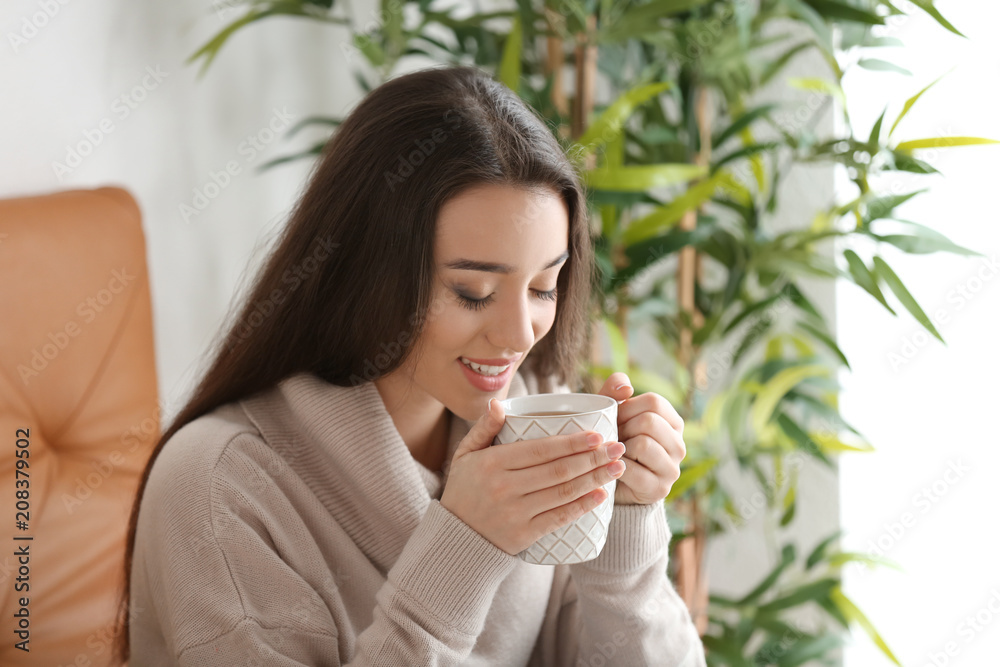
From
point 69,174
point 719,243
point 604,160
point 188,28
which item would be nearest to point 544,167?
point 604,160

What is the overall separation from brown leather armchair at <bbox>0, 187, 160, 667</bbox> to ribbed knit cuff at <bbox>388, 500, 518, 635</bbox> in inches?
19.7

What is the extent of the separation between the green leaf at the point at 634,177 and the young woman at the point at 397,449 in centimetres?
22

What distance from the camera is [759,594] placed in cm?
135

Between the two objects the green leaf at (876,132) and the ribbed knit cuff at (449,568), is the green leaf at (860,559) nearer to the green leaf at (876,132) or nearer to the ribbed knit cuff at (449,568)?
the green leaf at (876,132)

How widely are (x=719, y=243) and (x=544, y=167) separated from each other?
0.59m

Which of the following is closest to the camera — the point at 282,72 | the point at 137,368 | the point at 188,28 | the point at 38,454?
the point at 38,454

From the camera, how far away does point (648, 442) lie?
76 centimetres

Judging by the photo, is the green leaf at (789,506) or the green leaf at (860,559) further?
the green leaf at (789,506)

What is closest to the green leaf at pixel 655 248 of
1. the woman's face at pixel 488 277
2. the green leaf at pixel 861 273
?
the green leaf at pixel 861 273

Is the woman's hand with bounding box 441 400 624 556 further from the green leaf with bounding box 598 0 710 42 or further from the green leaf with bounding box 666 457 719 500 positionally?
the green leaf with bounding box 598 0 710 42

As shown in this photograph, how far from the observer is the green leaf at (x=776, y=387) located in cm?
129

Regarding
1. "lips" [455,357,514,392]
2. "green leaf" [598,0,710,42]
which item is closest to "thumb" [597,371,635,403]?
"lips" [455,357,514,392]

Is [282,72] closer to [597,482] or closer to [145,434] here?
[145,434]

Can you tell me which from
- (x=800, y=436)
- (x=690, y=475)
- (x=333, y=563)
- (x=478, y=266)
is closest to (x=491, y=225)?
(x=478, y=266)
